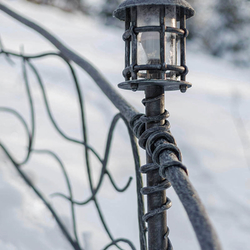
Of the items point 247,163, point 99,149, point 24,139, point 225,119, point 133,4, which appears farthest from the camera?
point 225,119

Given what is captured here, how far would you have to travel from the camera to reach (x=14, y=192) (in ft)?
→ 3.66

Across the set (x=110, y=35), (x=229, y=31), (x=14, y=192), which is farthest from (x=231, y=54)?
(x=14, y=192)

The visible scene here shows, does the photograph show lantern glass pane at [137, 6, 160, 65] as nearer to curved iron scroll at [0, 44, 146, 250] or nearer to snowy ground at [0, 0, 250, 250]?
curved iron scroll at [0, 44, 146, 250]

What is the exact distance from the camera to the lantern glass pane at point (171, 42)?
54cm

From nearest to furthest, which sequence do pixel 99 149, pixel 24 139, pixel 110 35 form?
1. pixel 24 139
2. pixel 99 149
3. pixel 110 35

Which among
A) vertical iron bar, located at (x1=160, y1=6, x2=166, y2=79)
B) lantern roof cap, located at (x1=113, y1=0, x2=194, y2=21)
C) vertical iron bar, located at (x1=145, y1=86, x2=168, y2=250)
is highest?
lantern roof cap, located at (x1=113, y1=0, x2=194, y2=21)

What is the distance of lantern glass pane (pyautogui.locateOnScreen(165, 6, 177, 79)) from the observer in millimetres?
543

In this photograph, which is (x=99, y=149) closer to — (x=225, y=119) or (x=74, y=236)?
(x=74, y=236)

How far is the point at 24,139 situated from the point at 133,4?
3.13 ft

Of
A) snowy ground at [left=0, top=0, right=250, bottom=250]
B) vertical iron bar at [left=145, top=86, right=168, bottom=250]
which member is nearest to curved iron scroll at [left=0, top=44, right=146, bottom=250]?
snowy ground at [left=0, top=0, right=250, bottom=250]

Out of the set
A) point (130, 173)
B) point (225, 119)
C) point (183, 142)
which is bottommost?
point (130, 173)

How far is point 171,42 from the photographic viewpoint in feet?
Answer: 1.87

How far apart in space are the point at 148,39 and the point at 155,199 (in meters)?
0.25

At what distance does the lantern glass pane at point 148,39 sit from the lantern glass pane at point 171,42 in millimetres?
20
